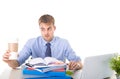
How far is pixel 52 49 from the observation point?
9.07 ft

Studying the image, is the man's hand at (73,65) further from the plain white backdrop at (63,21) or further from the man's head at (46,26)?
the plain white backdrop at (63,21)

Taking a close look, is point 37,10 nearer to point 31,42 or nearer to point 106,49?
point 31,42

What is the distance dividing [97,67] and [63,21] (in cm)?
169

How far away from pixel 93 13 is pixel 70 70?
4.35ft

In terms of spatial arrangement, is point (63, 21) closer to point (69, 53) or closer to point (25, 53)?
point (69, 53)

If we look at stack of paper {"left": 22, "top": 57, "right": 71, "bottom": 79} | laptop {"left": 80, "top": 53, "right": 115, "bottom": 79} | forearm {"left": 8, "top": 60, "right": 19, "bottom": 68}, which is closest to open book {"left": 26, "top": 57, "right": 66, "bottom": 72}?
stack of paper {"left": 22, "top": 57, "right": 71, "bottom": 79}

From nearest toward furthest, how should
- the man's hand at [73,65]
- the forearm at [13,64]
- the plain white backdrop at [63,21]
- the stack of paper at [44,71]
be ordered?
the stack of paper at [44,71] → the man's hand at [73,65] → the forearm at [13,64] → the plain white backdrop at [63,21]

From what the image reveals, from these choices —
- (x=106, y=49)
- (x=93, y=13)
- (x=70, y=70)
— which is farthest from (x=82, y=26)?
(x=70, y=70)

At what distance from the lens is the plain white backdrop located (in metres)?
3.32

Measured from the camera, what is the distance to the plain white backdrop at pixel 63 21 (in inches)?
131

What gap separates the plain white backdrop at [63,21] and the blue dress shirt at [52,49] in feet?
1.95

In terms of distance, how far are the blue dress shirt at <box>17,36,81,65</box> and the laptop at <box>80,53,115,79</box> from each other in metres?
0.84

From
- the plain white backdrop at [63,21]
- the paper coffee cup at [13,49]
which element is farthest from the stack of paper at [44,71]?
the plain white backdrop at [63,21]

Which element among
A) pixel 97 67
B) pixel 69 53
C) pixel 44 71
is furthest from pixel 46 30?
pixel 97 67
